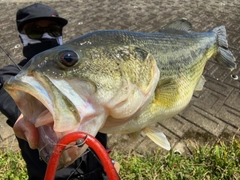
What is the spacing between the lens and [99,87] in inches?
46.5

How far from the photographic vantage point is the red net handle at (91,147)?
930 mm

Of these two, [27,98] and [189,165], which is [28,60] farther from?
[189,165]

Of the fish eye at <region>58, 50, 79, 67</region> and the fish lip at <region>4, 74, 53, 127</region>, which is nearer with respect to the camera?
the fish lip at <region>4, 74, 53, 127</region>

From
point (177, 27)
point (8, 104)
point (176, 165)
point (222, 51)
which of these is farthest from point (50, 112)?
point (176, 165)

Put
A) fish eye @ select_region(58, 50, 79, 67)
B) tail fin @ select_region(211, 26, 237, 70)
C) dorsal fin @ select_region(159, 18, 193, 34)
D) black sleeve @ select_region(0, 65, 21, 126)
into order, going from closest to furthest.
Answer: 1. fish eye @ select_region(58, 50, 79, 67)
2. black sleeve @ select_region(0, 65, 21, 126)
3. dorsal fin @ select_region(159, 18, 193, 34)
4. tail fin @ select_region(211, 26, 237, 70)

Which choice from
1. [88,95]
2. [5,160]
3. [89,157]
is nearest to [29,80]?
[88,95]

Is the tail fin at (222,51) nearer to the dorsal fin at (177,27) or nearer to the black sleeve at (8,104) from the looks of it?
the dorsal fin at (177,27)

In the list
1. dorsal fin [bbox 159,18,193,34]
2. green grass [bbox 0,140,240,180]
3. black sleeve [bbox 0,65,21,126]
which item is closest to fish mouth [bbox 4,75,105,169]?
black sleeve [bbox 0,65,21,126]

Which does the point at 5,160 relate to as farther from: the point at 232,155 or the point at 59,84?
the point at 232,155

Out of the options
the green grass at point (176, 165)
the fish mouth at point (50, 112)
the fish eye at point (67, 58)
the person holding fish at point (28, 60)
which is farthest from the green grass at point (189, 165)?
the fish eye at point (67, 58)

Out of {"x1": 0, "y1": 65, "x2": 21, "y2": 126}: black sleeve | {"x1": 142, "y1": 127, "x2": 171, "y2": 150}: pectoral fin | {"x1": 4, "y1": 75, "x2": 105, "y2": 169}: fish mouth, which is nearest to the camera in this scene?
{"x1": 4, "y1": 75, "x2": 105, "y2": 169}: fish mouth

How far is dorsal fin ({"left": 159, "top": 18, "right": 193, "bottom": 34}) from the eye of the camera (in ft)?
6.54

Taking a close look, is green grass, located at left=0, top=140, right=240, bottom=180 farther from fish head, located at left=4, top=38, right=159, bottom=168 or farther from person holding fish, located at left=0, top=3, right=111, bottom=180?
fish head, located at left=4, top=38, right=159, bottom=168

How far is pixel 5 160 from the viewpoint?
123 inches
